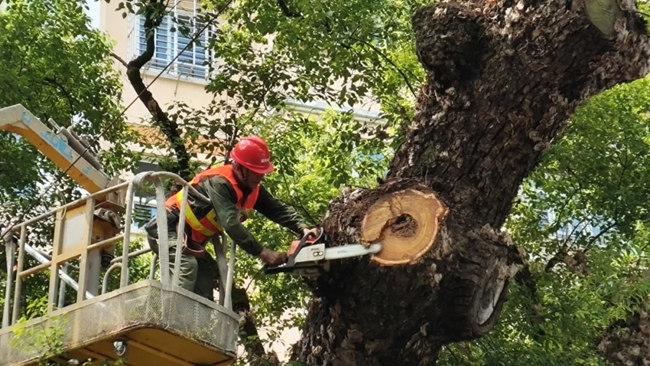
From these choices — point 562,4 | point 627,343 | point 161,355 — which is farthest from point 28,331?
point 627,343

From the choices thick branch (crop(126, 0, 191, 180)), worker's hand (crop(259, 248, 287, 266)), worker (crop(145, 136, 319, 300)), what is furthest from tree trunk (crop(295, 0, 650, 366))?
thick branch (crop(126, 0, 191, 180))

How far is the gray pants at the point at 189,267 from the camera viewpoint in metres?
6.13

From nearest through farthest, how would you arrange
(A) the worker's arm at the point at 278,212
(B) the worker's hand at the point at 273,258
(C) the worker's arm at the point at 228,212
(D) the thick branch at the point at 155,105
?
(C) the worker's arm at the point at 228,212 < (B) the worker's hand at the point at 273,258 < (A) the worker's arm at the point at 278,212 < (D) the thick branch at the point at 155,105

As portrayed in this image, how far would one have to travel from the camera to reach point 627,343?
909cm

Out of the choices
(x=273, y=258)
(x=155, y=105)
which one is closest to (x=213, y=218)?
Answer: (x=273, y=258)

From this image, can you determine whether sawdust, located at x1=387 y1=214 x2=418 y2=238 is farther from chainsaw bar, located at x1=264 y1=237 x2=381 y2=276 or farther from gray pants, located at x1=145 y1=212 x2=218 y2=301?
gray pants, located at x1=145 y1=212 x2=218 y2=301

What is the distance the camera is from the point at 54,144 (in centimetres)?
651

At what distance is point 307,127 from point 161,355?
187 inches

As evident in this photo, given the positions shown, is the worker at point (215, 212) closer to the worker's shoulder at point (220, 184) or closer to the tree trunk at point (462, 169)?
the worker's shoulder at point (220, 184)

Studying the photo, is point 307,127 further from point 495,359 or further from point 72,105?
point 495,359

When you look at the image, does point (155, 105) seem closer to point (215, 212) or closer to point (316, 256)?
point (215, 212)

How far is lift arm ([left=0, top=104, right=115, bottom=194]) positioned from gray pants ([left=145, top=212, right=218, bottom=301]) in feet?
1.79

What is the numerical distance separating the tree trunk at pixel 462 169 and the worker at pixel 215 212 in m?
0.50

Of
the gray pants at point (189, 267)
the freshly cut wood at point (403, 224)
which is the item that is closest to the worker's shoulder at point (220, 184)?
the gray pants at point (189, 267)
